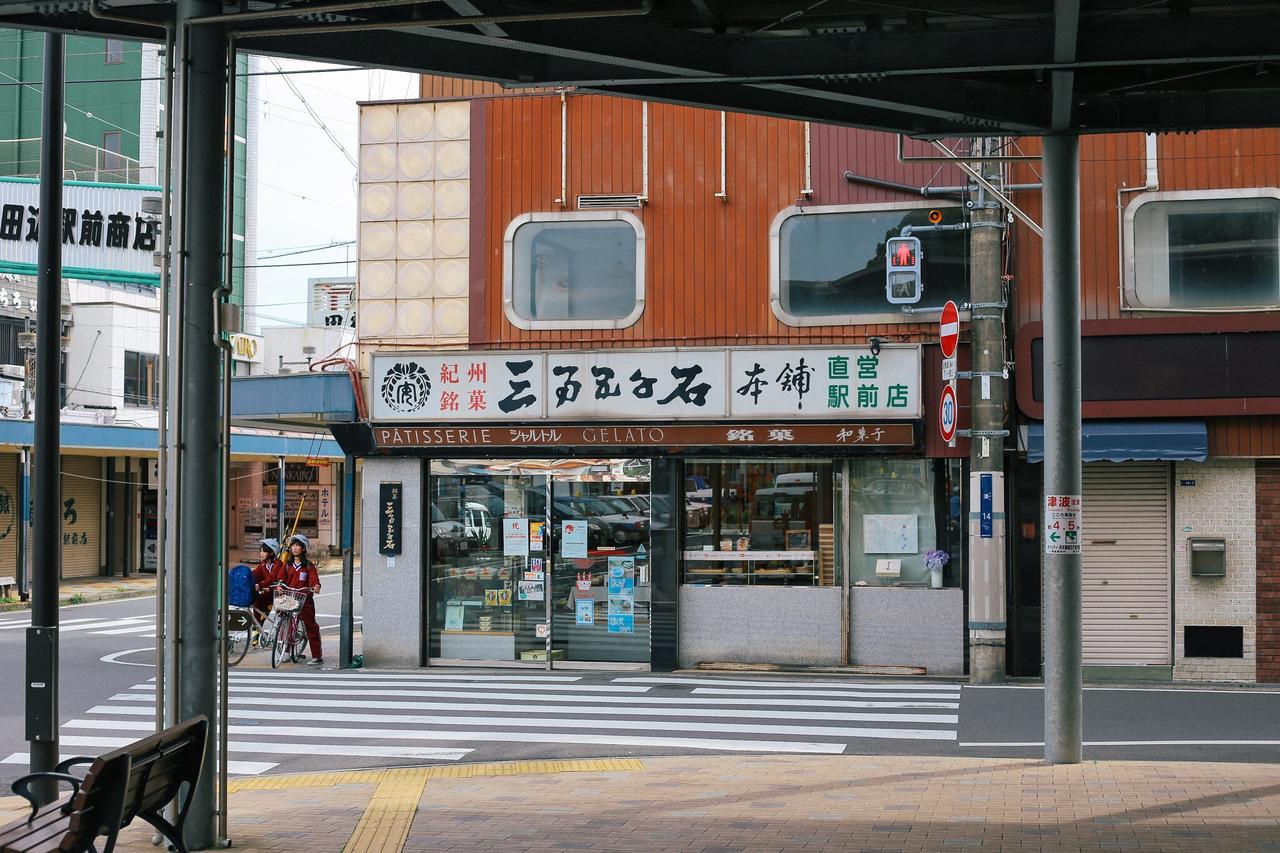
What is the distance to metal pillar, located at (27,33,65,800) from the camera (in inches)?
379

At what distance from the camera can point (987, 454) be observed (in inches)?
646

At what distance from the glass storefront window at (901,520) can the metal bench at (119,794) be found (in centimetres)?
1140

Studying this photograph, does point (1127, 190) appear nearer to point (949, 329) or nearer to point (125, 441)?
point (949, 329)

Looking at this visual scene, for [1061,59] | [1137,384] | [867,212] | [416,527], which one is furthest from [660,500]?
[1061,59]

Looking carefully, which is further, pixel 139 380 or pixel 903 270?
pixel 139 380

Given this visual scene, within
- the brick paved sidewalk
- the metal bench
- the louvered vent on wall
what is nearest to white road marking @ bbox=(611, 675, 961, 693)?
the brick paved sidewalk

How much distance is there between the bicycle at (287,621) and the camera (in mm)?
18859

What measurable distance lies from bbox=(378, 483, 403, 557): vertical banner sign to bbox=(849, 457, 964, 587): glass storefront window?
630cm

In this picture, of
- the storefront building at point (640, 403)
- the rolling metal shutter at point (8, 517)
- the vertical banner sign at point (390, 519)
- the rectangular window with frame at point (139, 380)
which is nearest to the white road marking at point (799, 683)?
the storefront building at point (640, 403)

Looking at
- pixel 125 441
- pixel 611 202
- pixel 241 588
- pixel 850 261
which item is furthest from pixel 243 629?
pixel 125 441

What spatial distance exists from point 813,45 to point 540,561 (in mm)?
10276

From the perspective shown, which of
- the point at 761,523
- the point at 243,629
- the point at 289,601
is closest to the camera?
the point at 761,523

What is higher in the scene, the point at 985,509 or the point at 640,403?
the point at 640,403

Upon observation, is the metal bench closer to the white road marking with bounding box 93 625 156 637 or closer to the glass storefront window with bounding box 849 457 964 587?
A: the glass storefront window with bounding box 849 457 964 587
